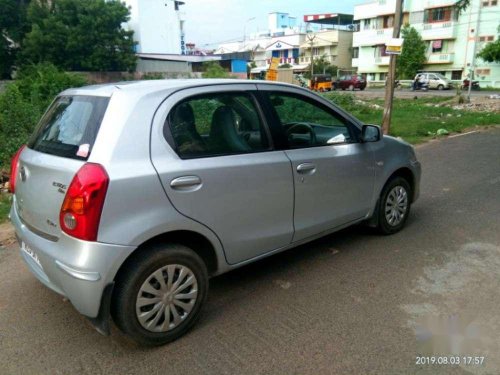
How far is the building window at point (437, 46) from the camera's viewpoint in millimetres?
47188

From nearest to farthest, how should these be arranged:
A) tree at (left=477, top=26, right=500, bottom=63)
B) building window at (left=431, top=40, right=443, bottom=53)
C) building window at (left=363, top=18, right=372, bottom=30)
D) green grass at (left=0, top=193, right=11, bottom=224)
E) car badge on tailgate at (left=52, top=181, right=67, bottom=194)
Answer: car badge on tailgate at (left=52, top=181, right=67, bottom=194)
green grass at (left=0, top=193, right=11, bottom=224)
tree at (left=477, top=26, right=500, bottom=63)
building window at (left=431, top=40, right=443, bottom=53)
building window at (left=363, top=18, right=372, bottom=30)

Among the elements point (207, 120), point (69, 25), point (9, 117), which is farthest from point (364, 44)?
point (207, 120)

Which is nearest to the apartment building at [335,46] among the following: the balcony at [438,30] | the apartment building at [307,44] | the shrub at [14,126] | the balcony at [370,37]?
the apartment building at [307,44]

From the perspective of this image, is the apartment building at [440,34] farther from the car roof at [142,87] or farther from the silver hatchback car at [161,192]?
the car roof at [142,87]

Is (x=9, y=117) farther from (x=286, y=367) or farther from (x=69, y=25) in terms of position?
(x=69, y=25)

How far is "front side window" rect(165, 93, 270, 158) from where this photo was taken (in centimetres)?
276

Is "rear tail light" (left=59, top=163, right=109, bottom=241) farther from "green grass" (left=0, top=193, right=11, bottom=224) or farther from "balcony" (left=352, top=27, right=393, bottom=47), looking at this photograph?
"balcony" (left=352, top=27, right=393, bottom=47)

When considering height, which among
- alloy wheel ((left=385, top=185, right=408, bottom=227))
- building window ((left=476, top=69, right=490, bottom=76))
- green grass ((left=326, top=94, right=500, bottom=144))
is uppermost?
building window ((left=476, top=69, right=490, bottom=76))

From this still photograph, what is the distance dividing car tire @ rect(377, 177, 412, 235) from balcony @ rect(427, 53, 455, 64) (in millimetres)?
48484

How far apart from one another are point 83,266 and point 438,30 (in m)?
52.8

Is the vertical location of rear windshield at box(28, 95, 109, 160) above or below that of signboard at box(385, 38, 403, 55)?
below

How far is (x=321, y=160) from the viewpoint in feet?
11.5

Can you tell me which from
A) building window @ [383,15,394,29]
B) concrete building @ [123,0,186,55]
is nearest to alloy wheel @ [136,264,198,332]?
concrete building @ [123,0,186,55]

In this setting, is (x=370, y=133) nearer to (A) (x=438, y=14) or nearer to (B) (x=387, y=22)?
(A) (x=438, y=14)
